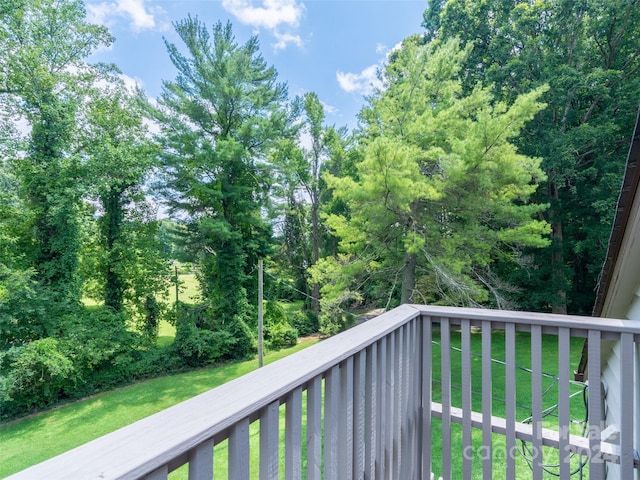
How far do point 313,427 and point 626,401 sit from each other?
1174 millimetres

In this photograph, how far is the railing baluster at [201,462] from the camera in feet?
1.72

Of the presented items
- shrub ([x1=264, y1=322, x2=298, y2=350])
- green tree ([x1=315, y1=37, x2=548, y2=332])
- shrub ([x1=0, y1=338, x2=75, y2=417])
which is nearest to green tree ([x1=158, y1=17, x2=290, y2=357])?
shrub ([x1=264, y1=322, x2=298, y2=350])

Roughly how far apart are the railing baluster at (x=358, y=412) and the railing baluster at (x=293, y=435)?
10.7 inches

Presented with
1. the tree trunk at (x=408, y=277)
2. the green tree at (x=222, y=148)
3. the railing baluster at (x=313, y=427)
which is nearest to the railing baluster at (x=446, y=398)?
the railing baluster at (x=313, y=427)

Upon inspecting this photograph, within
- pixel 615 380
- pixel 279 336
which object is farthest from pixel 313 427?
pixel 279 336

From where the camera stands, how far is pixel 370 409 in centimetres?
108

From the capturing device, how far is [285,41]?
40.4 ft

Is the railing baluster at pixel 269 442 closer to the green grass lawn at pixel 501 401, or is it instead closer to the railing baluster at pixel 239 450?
the railing baluster at pixel 239 450

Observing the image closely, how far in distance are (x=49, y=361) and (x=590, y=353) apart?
9894 millimetres

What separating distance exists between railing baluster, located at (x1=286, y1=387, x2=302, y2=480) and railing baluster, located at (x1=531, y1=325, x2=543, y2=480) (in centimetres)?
103

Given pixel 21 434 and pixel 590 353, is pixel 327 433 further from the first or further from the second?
pixel 21 434

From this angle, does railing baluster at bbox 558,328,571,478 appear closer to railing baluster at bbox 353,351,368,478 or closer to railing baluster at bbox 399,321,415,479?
railing baluster at bbox 399,321,415,479

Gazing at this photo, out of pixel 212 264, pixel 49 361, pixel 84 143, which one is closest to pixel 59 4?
pixel 84 143

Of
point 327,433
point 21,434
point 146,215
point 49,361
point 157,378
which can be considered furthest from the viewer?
point 146,215
